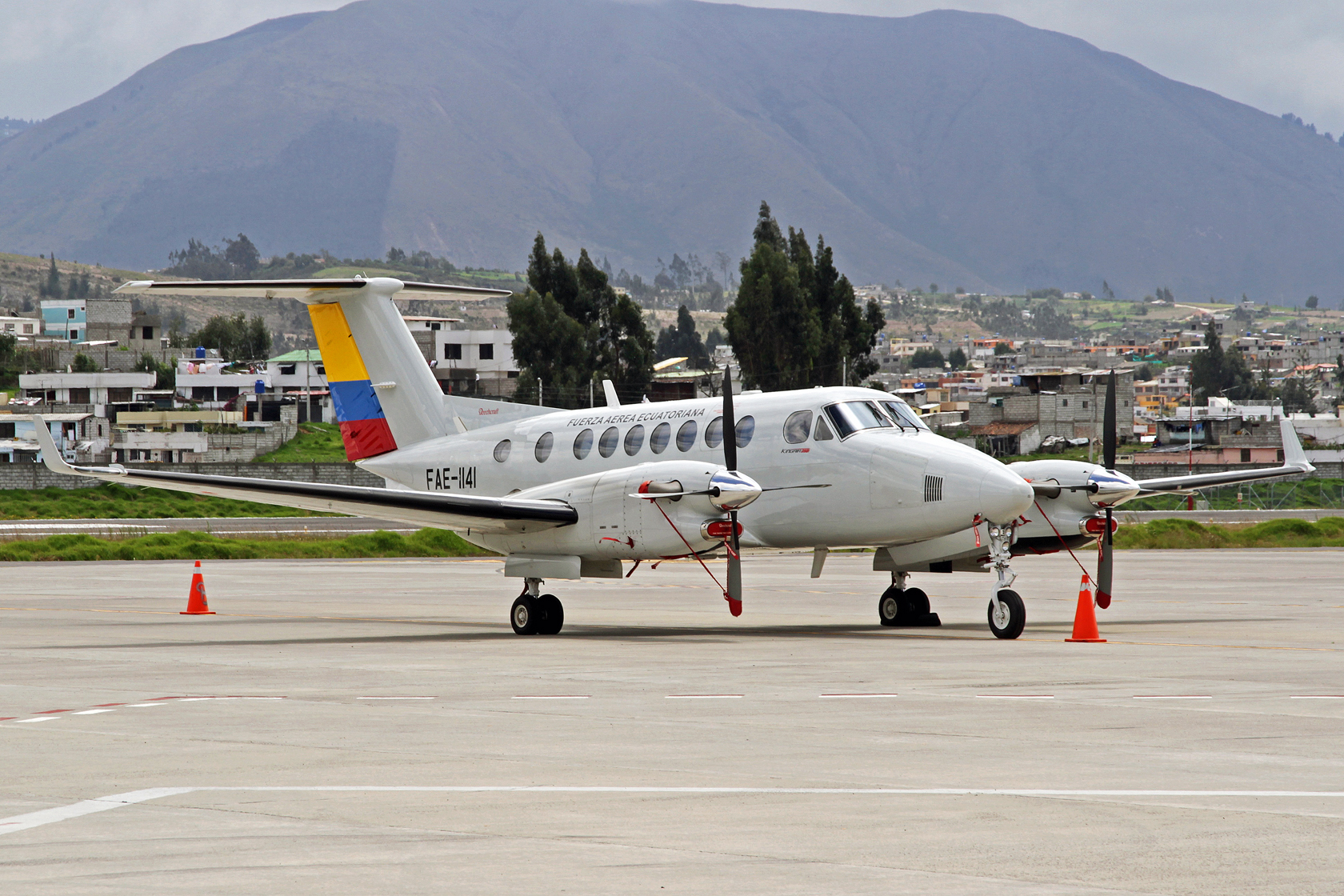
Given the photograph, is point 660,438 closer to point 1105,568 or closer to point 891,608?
point 891,608

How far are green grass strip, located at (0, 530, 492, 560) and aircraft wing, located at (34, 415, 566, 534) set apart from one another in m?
20.6

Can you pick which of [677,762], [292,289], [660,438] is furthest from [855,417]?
[677,762]

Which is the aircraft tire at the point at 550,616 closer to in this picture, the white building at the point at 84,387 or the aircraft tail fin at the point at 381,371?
the aircraft tail fin at the point at 381,371

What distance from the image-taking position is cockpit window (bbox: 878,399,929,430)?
20359 mm

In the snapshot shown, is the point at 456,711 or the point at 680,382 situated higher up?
the point at 680,382

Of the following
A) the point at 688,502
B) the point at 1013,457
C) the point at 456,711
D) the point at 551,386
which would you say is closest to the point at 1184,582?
the point at 688,502

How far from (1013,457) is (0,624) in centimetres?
7931

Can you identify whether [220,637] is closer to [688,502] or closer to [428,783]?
[688,502]

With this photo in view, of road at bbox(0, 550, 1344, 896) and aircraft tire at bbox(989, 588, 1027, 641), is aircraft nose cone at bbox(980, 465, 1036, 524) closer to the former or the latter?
aircraft tire at bbox(989, 588, 1027, 641)

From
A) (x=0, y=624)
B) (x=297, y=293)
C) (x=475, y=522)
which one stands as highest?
(x=297, y=293)

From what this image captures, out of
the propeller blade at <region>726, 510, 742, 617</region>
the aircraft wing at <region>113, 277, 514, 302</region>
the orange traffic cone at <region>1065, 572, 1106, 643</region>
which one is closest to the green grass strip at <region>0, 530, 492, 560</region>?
the aircraft wing at <region>113, 277, 514, 302</region>

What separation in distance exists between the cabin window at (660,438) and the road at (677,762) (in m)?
2.83

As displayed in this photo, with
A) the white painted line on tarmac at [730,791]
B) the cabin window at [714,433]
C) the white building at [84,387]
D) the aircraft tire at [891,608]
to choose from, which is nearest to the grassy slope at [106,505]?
the white building at [84,387]

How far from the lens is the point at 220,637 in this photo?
19516 millimetres
